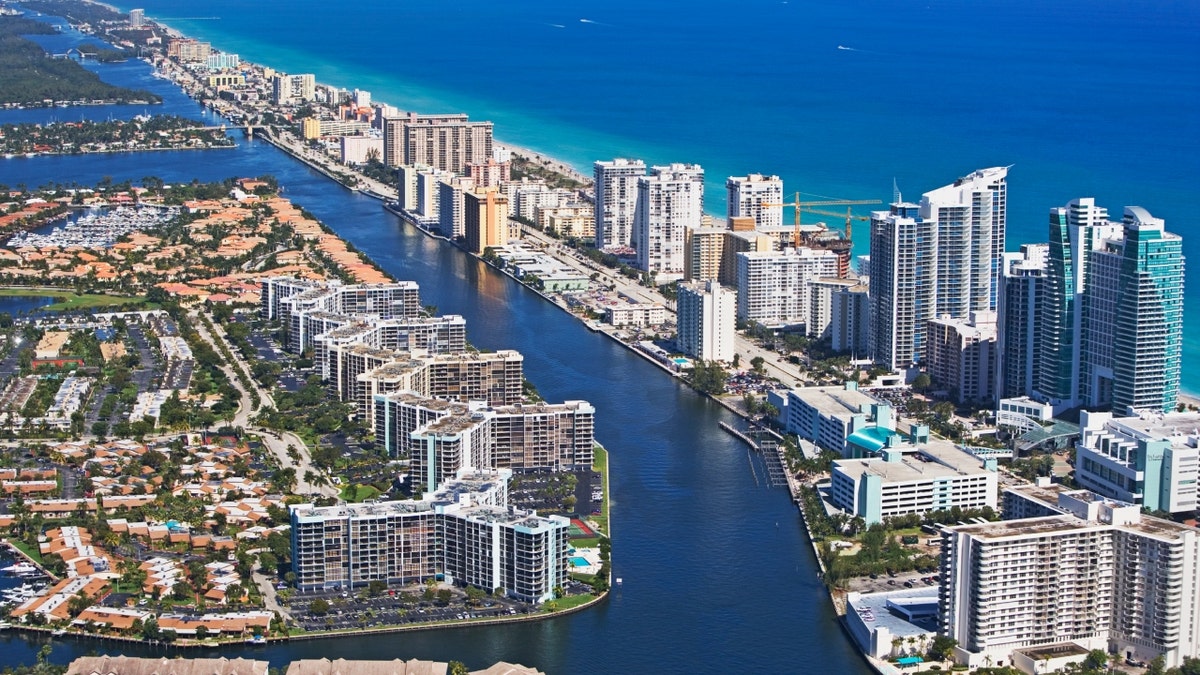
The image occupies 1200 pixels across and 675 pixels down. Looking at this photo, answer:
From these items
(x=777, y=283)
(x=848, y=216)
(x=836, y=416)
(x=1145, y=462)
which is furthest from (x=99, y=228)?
(x=1145, y=462)

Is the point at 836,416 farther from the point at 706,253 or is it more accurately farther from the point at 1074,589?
the point at 706,253

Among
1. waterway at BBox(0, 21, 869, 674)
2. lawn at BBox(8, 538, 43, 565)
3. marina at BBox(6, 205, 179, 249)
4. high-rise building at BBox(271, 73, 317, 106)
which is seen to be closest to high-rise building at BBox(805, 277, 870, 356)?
waterway at BBox(0, 21, 869, 674)

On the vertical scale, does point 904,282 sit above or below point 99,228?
below

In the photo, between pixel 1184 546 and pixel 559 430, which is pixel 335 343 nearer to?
pixel 559 430

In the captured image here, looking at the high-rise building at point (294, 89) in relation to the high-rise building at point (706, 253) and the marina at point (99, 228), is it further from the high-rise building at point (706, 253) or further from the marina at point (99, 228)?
the high-rise building at point (706, 253)

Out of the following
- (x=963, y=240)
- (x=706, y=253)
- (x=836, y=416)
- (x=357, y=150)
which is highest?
(x=357, y=150)

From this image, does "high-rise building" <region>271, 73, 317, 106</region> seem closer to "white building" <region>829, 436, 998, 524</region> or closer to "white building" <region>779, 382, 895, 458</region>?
"white building" <region>779, 382, 895, 458</region>
